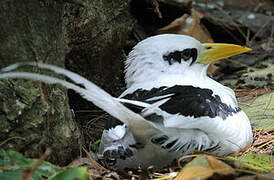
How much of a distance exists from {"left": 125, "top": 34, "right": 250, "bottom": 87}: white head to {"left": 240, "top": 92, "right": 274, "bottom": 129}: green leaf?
25.1 inches

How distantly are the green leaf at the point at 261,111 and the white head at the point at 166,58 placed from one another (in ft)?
2.09

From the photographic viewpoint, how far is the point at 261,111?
4.07 metres

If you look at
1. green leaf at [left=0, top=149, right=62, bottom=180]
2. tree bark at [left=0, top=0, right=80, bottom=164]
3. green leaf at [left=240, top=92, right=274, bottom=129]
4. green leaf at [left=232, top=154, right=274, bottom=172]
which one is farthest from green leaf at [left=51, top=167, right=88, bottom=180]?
green leaf at [left=240, top=92, right=274, bottom=129]

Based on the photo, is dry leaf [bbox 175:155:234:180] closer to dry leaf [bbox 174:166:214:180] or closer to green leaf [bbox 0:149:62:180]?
dry leaf [bbox 174:166:214:180]

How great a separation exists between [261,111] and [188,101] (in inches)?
54.0

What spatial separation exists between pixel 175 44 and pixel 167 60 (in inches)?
5.7

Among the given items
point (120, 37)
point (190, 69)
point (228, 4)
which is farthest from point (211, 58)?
point (228, 4)

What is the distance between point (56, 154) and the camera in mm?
2912

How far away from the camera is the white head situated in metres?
3.59

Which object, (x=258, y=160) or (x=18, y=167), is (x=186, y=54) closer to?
(x=258, y=160)

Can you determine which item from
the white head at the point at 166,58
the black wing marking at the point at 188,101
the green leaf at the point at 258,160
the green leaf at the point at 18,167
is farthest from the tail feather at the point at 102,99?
the white head at the point at 166,58

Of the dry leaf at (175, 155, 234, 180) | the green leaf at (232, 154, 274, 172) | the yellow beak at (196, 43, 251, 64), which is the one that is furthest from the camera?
the yellow beak at (196, 43, 251, 64)

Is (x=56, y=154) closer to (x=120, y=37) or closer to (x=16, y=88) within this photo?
(x=16, y=88)

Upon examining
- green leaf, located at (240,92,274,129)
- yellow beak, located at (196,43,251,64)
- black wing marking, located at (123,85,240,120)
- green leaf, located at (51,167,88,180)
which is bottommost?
green leaf, located at (240,92,274,129)
